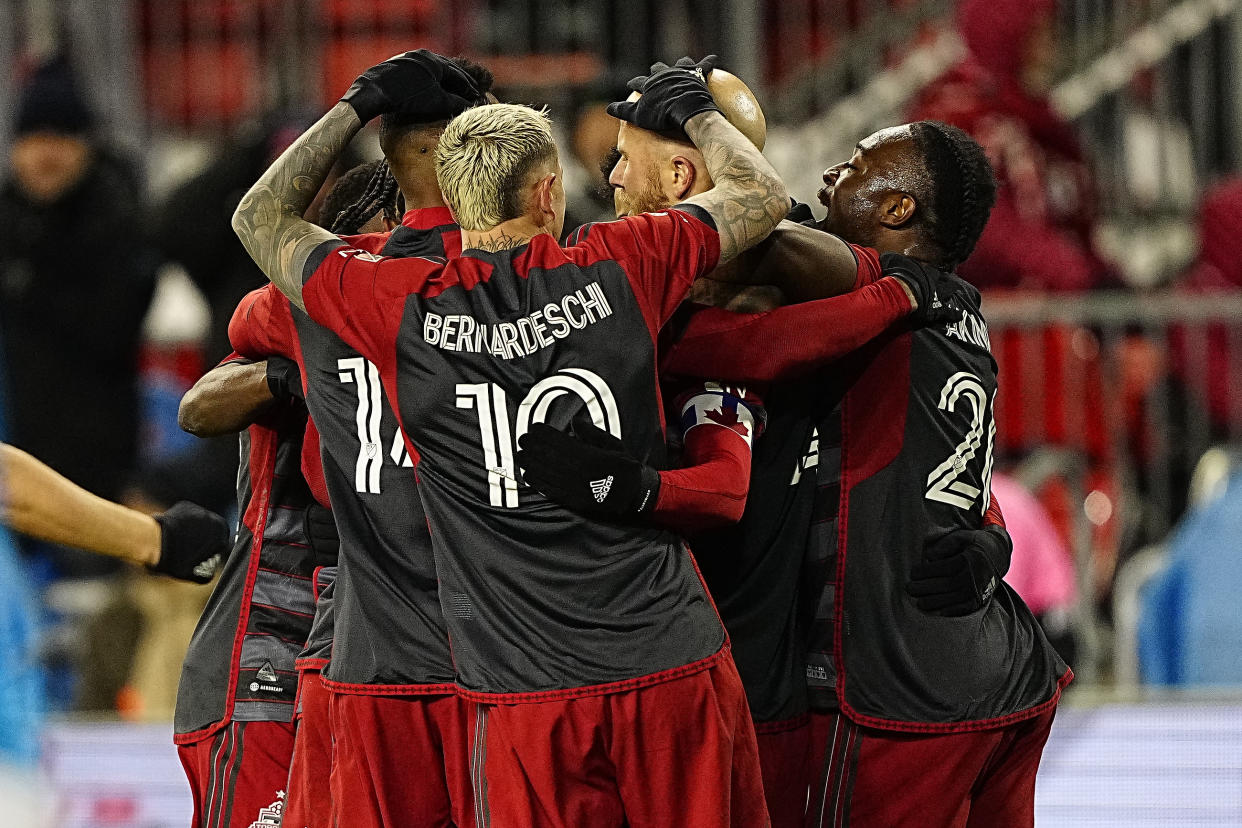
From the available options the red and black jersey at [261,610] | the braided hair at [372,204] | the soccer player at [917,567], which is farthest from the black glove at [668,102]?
the red and black jersey at [261,610]

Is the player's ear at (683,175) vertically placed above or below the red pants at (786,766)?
above

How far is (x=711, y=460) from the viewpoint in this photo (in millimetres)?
3473

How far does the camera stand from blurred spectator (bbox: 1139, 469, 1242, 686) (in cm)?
710

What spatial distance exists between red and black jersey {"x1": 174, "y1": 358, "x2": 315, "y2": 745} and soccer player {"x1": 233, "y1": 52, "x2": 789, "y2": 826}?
2.38 ft

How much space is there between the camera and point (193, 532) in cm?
425

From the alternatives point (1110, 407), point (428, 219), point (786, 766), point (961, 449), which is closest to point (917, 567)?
point (961, 449)

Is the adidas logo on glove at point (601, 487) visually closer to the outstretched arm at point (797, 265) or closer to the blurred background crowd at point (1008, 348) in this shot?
the outstretched arm at point (797, 265)

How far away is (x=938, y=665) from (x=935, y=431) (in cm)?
52

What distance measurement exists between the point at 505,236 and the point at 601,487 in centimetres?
55

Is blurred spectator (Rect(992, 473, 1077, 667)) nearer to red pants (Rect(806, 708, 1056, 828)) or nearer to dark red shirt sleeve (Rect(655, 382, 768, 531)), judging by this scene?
red pants (Rect(806, 708, 1056, 828))

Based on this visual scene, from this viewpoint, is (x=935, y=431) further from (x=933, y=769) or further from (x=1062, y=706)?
(x=1062, y=706)

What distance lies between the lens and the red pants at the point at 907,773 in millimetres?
3764

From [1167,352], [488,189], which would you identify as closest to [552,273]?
[488,189]

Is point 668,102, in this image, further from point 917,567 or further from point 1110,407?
point 1110,407
